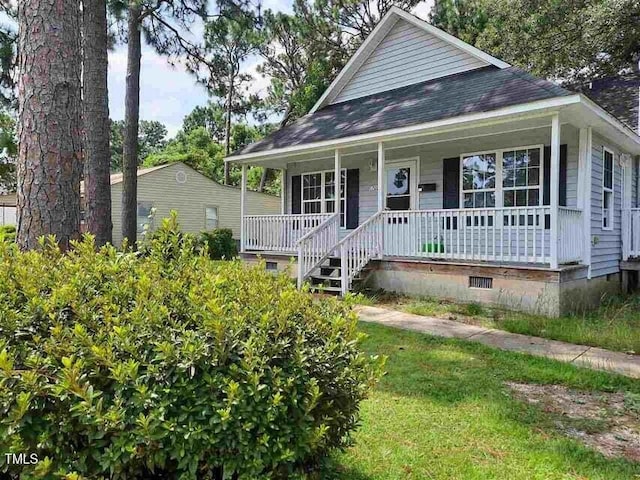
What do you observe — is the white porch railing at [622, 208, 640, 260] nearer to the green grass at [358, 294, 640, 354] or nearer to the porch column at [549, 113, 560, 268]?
the green grass at [358, 294, 640, 354]

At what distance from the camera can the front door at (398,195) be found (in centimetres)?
896

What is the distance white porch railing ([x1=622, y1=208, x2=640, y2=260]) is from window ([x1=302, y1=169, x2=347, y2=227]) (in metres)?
6.17


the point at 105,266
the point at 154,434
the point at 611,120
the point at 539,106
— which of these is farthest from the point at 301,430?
the point at 611,120

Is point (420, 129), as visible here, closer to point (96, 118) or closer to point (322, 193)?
point (322, 193)

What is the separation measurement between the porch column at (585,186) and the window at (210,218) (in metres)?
17.8

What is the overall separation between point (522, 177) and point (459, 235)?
195cm

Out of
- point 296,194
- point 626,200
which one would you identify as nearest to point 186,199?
point 296,194

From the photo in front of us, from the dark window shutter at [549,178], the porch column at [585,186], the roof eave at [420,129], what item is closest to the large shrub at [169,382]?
the roof eave at [420,129]

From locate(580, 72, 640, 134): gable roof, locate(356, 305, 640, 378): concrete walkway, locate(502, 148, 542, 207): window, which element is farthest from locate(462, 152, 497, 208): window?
locate(356, 305, 640, 378): concrete walkway

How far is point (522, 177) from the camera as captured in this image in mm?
8836

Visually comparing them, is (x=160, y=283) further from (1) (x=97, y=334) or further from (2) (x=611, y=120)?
(2) (x=611, y=120)

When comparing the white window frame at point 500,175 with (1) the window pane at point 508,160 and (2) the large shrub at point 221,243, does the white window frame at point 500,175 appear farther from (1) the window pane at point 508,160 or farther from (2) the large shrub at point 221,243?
(2) the large shrub at point 221,243

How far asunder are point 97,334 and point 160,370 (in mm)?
336

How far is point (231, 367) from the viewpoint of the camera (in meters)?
1.76
